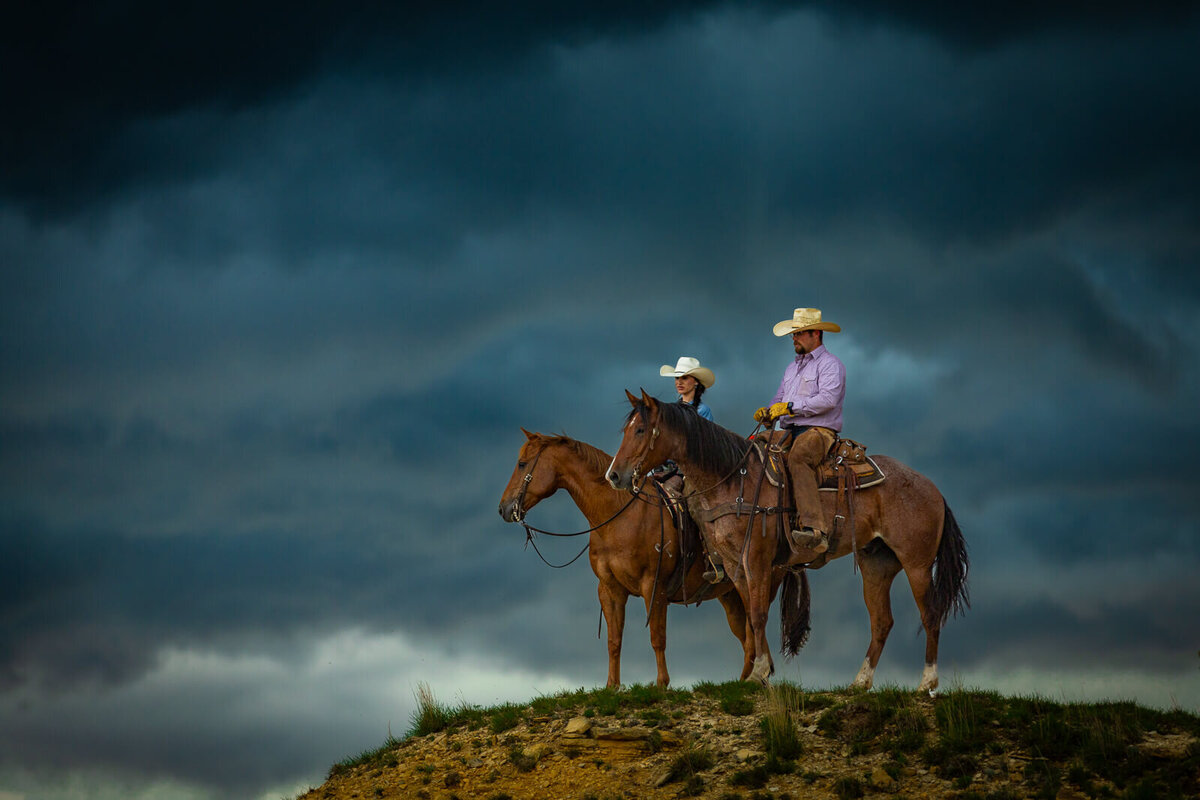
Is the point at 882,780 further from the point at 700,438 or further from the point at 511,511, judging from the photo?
the point at 511,511

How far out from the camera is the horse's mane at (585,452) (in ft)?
59.6

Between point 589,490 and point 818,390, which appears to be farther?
point 589,490

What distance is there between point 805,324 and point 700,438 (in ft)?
8.59

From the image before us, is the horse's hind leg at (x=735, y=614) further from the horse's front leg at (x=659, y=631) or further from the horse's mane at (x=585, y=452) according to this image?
the horse's mane at (x=585, y=452)

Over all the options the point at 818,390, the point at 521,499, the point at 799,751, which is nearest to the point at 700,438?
the point at 818,390

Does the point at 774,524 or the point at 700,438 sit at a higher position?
the point at 700,438

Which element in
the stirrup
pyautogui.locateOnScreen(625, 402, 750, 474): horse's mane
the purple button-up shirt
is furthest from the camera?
the purple button-up shirt

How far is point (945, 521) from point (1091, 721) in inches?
149

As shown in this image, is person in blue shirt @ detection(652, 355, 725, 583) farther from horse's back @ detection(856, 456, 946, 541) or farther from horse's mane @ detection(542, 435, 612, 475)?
horse's back @ detection(856, 456, 946, 541)

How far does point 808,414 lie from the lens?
16391 mm

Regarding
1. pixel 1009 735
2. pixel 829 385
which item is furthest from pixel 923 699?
pixel 829 385

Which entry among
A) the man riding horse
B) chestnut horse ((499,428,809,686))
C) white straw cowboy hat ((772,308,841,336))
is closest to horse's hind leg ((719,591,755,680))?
chestnut horse ((499,428,809,686))

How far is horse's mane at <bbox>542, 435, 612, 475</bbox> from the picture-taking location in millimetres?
18156

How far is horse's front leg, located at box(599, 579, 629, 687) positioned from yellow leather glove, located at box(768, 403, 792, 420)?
3.98 metres
